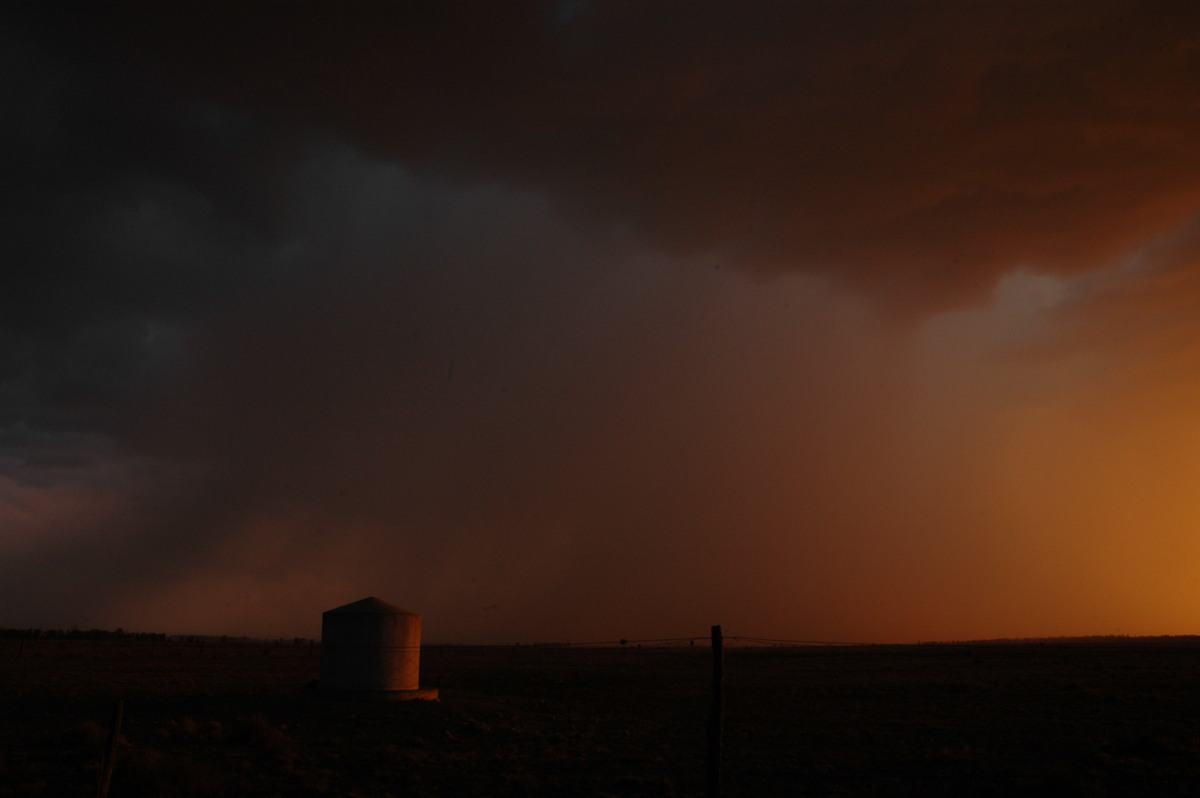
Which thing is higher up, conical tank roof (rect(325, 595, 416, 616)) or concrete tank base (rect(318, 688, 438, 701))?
conical tank roof (rect(325, 595, 416, 616))

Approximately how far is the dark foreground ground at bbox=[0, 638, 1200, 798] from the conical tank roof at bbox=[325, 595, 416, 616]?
157 inches

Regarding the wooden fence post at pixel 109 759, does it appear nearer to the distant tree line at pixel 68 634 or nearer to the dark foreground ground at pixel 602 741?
the dark foreground ground at pixel 602 741

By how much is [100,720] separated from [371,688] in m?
9.88

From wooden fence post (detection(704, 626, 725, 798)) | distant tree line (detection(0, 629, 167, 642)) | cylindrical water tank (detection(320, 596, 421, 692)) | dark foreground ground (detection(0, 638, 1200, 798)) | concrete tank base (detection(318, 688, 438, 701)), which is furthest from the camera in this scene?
distant tree line (detection(0, 629, 167, 642))

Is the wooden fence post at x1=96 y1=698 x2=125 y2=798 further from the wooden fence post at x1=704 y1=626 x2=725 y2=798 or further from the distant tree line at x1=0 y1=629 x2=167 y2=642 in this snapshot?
the distant tree line at x1=0 y1=629 x2=167 y2=642

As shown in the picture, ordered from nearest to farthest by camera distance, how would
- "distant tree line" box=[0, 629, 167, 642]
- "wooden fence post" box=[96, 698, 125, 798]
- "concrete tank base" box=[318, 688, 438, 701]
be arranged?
"wooden fence post" box=[96, 698, 125, 798] → "concrete tank base" box=[318, 688, 438, 701] → "distant tree line" box=[0, 629, 167, 642]

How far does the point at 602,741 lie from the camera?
29.3m

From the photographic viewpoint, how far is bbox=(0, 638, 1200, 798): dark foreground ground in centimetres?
2148

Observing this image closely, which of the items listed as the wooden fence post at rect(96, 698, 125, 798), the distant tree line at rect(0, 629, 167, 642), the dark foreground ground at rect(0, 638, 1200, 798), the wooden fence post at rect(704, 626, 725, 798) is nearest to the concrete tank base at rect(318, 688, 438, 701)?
the dark foreground ground at rect(0, 638, 1200, 798)

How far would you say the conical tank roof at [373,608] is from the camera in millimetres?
36031

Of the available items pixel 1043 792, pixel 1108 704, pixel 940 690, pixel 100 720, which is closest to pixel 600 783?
pixel 1043 792

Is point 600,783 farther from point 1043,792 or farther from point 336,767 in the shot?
point 1043,792

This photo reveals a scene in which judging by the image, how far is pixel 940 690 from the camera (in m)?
45.7

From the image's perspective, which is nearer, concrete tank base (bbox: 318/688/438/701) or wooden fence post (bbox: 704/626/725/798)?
wooden fence post (bbox: 704/626/725/798)
